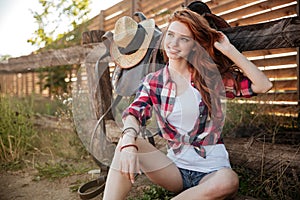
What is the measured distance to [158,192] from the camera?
1.95 m

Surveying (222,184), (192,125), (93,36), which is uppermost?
(93,36)

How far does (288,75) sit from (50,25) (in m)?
Result: 4.44

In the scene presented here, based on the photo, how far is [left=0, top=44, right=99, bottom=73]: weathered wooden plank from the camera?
2.97m

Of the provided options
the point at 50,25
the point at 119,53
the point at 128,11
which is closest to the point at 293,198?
the point at 119,53

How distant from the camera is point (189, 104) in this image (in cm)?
149

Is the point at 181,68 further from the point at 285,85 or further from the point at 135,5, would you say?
the point at 135,5

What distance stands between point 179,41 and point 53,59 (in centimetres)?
243

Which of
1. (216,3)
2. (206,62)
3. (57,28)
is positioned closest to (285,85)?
(216,3)

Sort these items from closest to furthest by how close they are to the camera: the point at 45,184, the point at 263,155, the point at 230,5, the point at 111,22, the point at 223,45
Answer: the point at 223,45 < the point at 263,155 < the point at 45,184 < the point at 230,5 < the point at 111,22

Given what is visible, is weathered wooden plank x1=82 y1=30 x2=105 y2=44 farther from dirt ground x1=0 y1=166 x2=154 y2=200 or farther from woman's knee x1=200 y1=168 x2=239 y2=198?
woman's knee x1=200 y1=168 x2=239 y2=198

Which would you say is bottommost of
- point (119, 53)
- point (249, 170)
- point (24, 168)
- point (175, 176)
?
point (24, 168)

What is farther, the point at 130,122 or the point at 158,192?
the point at 158,192

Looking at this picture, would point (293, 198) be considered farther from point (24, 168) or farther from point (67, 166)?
point (24, 168)

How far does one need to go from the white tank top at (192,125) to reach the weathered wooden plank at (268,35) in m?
0.32
